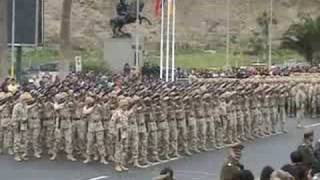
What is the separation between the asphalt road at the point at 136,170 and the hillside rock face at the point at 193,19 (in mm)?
63763

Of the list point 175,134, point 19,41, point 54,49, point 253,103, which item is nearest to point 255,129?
point 253,103

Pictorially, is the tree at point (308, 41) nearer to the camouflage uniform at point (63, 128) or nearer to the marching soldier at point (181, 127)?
the marching soldier at point (181, 127)

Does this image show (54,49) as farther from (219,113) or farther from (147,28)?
(219,113)

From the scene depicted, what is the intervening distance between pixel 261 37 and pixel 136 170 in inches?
2607

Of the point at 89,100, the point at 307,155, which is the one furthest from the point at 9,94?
the point at 307,155

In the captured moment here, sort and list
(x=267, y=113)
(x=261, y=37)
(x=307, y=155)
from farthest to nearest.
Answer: (x=261, y=37) → (x=267, y=113) → (x=307, y=155)

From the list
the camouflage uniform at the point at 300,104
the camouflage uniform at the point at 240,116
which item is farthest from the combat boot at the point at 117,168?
the camouflage uniform at the point at 300,104

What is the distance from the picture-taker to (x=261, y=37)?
8319 cm

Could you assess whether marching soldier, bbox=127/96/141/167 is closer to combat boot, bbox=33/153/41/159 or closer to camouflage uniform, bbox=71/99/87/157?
camouflage uniform, bbox=71/99/87/157

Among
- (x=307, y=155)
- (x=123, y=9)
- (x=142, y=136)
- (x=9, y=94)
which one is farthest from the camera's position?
(x=123, y=9)

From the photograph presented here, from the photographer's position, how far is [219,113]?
2191cm

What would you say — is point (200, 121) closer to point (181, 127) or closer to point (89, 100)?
point (181, 127)

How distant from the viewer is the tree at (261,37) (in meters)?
79.9

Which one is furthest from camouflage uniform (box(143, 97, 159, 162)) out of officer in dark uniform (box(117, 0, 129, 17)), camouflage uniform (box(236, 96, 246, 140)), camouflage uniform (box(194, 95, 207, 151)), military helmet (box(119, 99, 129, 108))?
officer in dark uniform (box(117, 0, 129, 17))
